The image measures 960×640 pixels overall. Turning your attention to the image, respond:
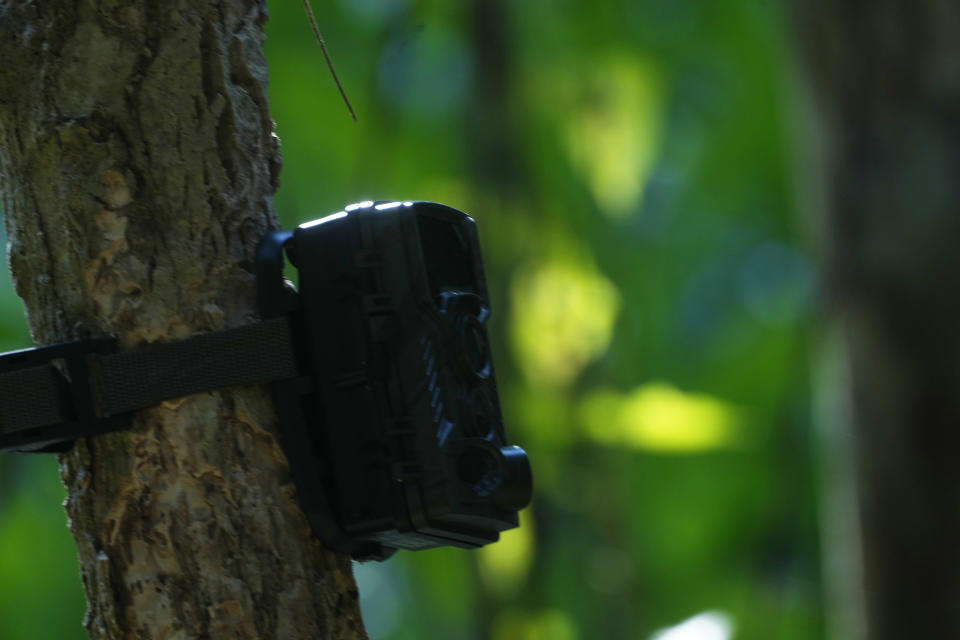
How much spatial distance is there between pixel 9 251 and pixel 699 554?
237 inches

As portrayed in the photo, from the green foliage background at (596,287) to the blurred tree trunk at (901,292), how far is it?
431mm

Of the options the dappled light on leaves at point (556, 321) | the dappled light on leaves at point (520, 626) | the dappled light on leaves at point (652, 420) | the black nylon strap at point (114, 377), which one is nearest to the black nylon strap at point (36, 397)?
the black nylon strap at point (114, 377)

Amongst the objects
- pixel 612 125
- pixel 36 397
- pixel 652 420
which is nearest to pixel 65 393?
pixel 36 397

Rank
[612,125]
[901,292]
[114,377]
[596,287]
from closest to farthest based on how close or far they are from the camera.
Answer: [114,377] < [901,292] < [596,287] < [612,125]

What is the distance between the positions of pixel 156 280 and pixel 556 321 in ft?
11.4

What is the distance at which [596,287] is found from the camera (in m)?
5.00

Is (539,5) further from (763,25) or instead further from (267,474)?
(267,474)

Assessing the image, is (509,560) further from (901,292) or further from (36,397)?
(36,397)

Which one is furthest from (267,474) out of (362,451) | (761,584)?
(761,584)

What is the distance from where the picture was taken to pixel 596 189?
18.2ft

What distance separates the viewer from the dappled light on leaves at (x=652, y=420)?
503 cm

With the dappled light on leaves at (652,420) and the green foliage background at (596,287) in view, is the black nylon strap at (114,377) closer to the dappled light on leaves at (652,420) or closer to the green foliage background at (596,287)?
the green foliage background at (596,287)

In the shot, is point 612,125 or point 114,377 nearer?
point 114,377

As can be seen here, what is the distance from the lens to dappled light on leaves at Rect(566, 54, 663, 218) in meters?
5.29
